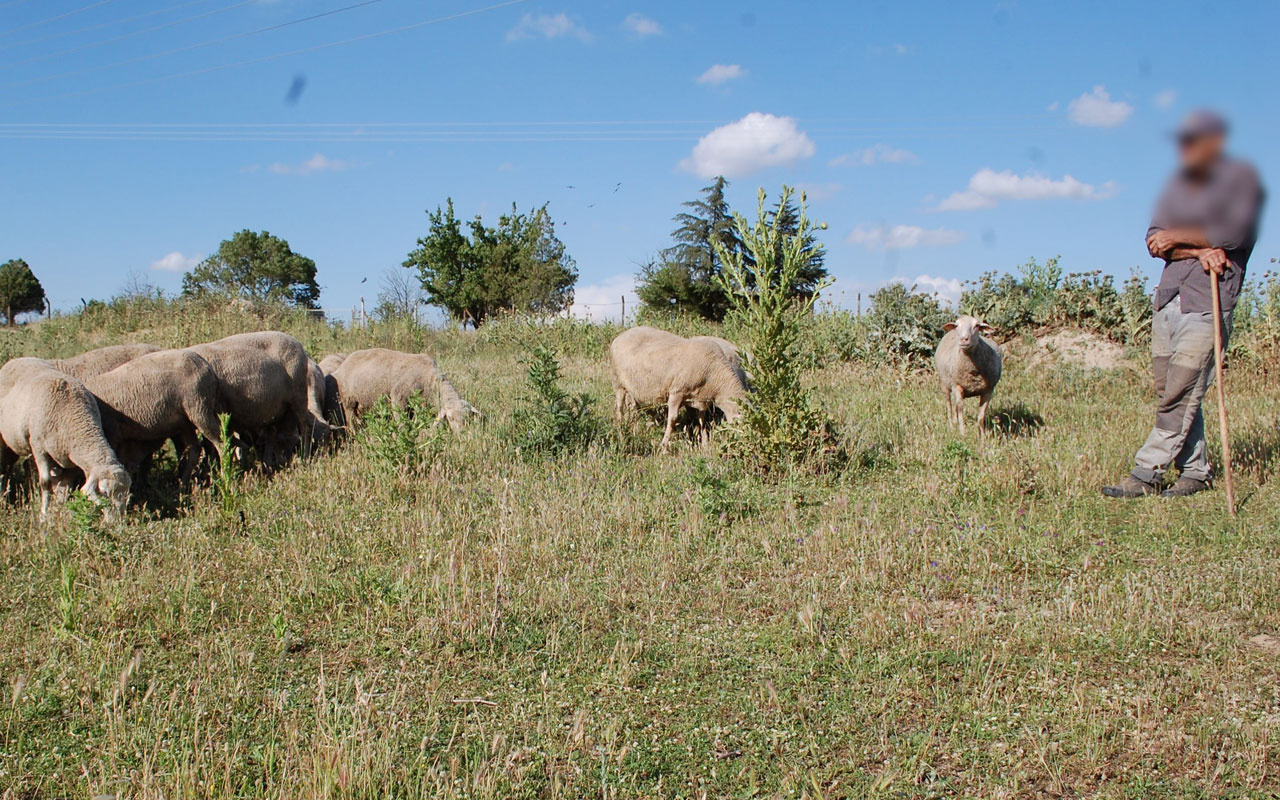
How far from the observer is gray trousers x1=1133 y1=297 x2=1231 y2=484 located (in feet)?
23.1

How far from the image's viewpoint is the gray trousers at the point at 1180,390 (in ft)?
23.1

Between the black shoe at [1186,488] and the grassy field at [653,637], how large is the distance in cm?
27

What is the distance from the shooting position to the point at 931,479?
7566 millimetres

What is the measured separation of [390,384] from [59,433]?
4304mm

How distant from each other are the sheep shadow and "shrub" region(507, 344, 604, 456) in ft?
16.4

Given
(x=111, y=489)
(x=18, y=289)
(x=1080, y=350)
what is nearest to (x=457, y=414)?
(x=111, y=489)

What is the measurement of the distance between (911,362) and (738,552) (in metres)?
11.3

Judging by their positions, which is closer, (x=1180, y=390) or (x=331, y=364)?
(x=1180, y=390)

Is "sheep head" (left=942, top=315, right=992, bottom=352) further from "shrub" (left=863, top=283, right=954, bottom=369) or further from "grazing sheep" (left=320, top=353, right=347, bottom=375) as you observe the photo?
"grazing sheep" (left=320, top=353, right=347, bottom=375)

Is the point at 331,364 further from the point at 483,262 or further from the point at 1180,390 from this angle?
the point at 483,262

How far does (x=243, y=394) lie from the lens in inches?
356

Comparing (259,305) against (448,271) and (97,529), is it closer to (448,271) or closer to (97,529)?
(97,529)

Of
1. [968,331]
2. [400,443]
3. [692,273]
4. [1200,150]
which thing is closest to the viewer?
[1200,150]

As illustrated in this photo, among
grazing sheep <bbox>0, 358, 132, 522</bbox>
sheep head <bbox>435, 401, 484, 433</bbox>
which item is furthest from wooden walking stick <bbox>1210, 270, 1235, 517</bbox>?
grazing sheep <bbox>0, 358, 132, 522</bbox>
